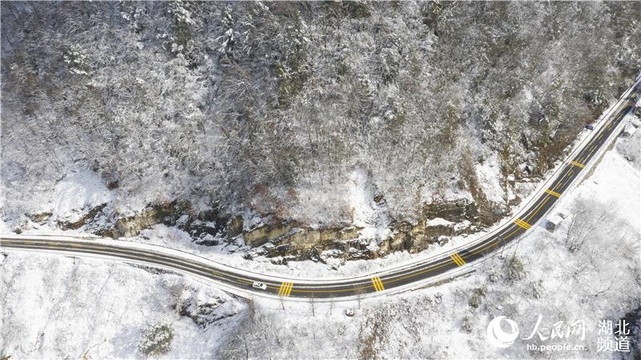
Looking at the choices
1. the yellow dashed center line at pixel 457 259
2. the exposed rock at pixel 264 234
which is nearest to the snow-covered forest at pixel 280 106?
the exposed rock at pixel 264 234

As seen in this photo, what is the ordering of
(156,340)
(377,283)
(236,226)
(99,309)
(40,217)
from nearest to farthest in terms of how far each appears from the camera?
1. (156,340)
2. (99,309)
3. (377,283)
4. (236,226)
5. (40,217)

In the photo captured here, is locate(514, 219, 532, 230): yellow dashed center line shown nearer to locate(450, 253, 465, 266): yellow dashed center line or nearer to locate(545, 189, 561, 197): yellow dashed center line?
locate(545, 189, 561, 197): yellow dashed center line

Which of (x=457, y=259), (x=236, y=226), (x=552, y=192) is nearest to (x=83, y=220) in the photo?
(x=236, y=226)

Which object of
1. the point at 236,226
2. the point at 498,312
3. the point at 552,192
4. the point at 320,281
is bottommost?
the point at 320,281

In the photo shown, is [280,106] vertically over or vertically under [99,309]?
over

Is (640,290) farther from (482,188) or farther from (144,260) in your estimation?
(144,260)

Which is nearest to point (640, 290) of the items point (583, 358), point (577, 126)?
point (583, 358)

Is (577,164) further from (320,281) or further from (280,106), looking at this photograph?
(280,106)
